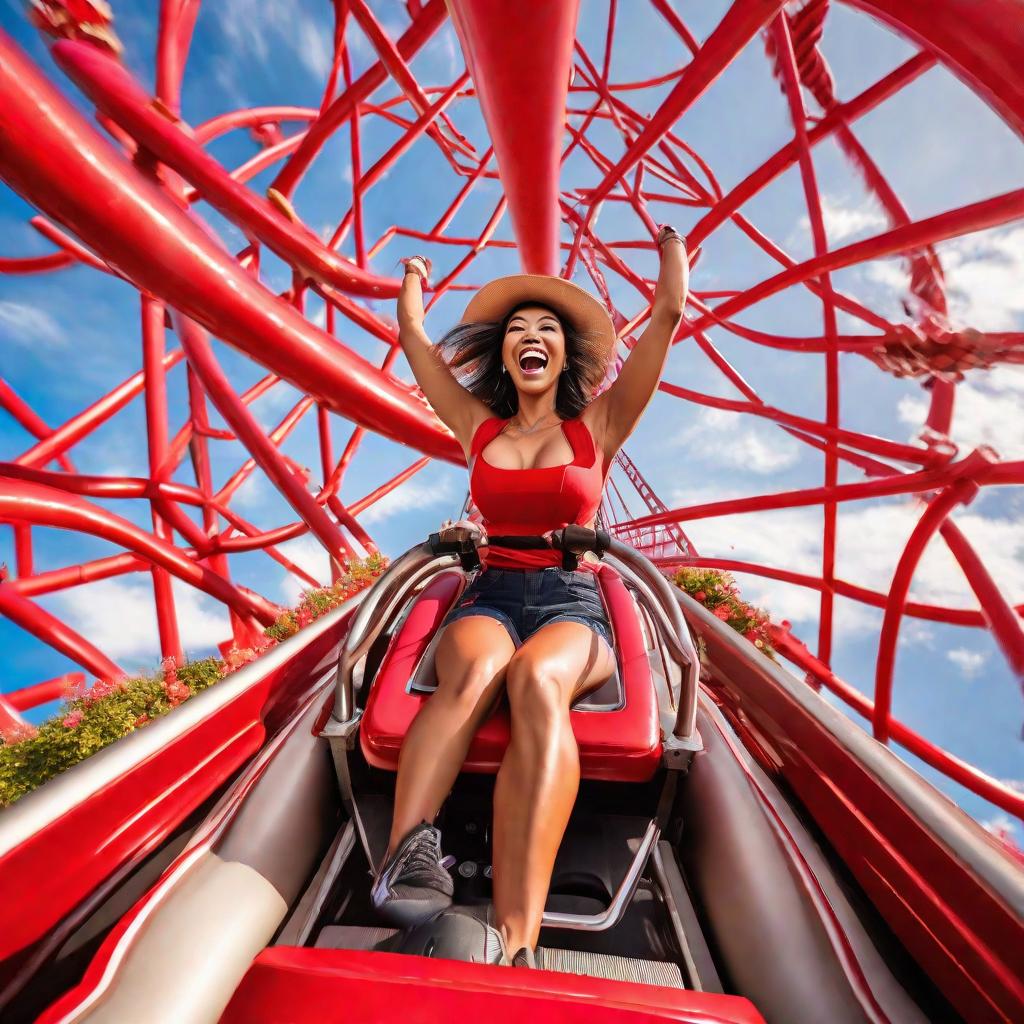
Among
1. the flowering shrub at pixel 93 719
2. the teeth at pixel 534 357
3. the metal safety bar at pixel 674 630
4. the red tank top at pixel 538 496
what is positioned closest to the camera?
the metal safety bar at pixel 674 630

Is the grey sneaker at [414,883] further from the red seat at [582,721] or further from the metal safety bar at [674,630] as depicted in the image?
the metal safety bar at [674,630]

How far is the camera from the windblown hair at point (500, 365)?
6.54 ft

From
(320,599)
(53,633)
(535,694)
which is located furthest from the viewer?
(320,599)

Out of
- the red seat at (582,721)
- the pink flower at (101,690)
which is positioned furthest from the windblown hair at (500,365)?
the pink flower at (101,690)

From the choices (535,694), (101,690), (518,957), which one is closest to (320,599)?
(101,690)

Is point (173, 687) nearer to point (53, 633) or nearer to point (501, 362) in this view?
point (53, 633)

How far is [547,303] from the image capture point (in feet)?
6.47

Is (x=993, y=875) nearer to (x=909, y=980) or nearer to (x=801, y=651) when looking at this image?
(x=909, y=980)

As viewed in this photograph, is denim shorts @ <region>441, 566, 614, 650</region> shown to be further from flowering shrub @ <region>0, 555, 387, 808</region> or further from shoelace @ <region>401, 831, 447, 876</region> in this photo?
flowering shrub @ <region>0, 555, 387, 808</region>

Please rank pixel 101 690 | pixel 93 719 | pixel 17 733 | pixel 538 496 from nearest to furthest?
pixel 538 496 < pixel 93 719 < pixel 17 733 < pixel 101 690

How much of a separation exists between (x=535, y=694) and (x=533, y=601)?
1.27ft

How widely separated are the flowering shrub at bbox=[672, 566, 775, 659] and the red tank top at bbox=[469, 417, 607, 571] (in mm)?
3020

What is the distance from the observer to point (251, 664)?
1.30m

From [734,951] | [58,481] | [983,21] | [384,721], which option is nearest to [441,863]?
[384,721]
